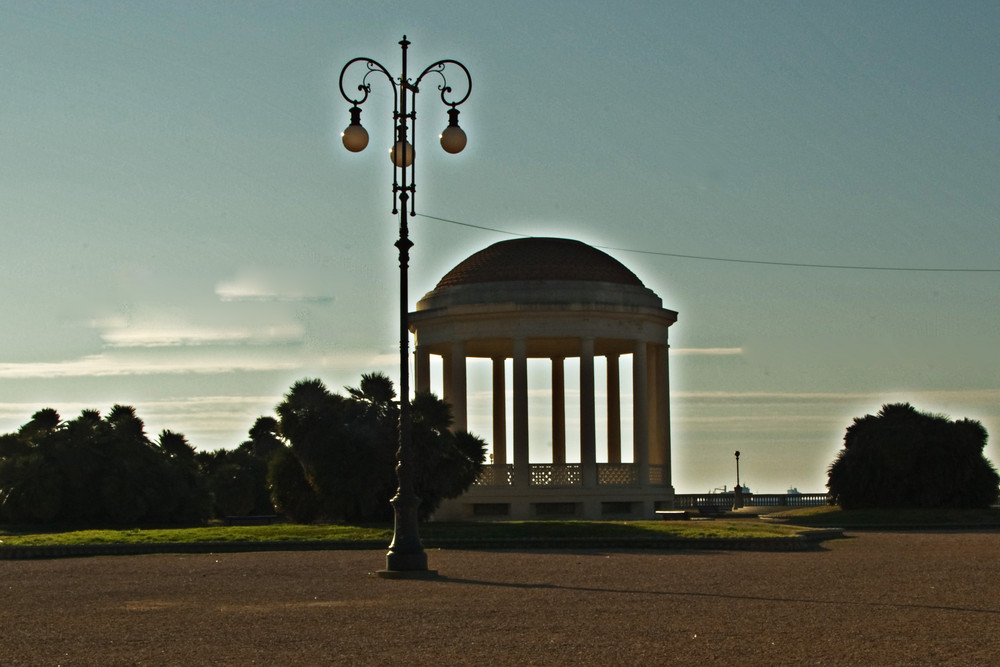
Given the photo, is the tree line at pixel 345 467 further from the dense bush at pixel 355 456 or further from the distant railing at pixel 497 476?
the distant railing at pixel 497 476

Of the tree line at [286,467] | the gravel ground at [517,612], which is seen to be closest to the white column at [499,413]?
the tree line at [286,467]

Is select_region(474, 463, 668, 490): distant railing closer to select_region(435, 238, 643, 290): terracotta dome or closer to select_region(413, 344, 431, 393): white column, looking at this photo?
select_region(413, 344, 431, 393): white column

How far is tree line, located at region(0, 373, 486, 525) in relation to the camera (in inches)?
1672

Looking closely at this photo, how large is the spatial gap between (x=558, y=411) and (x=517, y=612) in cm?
4362

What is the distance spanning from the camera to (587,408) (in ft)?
177

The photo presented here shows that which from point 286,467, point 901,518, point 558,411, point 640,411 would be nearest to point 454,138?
point 286,467

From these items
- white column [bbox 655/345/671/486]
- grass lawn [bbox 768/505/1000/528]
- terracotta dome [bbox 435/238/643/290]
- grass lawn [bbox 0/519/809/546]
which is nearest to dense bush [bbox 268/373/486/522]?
grass lawn [bbox 0/519/809/546]

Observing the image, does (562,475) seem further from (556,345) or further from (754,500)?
(754,500)

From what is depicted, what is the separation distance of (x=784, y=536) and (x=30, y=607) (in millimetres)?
18320

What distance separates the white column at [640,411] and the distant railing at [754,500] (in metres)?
13.6

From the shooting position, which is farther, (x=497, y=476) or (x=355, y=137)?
(x=497, y=476)

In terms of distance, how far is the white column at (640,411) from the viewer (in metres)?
54.6

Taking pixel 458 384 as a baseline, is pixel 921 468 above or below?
below

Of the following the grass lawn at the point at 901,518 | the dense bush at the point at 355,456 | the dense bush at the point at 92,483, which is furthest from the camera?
the dense bush at the point at 92,483
